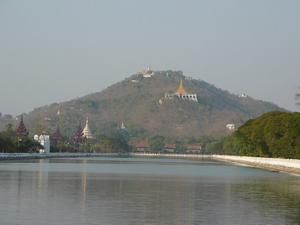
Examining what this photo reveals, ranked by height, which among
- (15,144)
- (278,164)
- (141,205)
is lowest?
(141,205)

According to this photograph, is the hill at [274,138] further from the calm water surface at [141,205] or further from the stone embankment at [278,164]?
the calm water surface at [141,205]

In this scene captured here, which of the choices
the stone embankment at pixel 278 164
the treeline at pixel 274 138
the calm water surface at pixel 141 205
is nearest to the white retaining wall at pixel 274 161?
the stone embankment at pixel 278 164

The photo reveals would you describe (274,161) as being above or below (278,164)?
above

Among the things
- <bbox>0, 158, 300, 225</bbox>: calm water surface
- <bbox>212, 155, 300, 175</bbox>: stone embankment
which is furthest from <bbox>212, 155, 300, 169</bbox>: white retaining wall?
<bbox>0, 158, 300, 225</bbox>: calm water surface

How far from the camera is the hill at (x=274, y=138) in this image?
3562 inches

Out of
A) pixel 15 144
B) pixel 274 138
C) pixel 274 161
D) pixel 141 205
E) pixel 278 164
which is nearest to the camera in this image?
pixel 141 205

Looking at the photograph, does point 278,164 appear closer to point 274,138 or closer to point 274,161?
point 274,161

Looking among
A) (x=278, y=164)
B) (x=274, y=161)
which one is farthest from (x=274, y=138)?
(x=278, y=164)

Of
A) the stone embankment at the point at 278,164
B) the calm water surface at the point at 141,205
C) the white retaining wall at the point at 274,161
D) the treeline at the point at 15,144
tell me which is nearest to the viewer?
the calm water surface at the point at 141,205

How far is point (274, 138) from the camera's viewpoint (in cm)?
9919

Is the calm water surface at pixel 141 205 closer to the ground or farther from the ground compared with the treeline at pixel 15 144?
closer to the ground

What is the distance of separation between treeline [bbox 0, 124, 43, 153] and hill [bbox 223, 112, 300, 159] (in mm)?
34385

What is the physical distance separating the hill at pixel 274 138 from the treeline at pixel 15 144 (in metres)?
34.4

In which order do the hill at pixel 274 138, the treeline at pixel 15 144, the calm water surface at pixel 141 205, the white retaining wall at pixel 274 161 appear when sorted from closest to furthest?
the calm water surface at pixel 141 205 → the white retaining wall at pixel 274 161 → the hill at pixel 274 138 → the treeline at pixel 15 144
